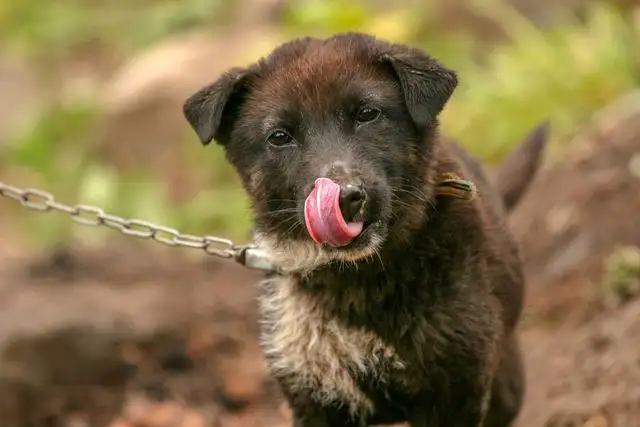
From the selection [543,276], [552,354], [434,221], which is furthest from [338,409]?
[543,276]

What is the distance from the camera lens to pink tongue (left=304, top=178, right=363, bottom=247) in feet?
10.9

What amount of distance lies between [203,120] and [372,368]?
99 centimetres

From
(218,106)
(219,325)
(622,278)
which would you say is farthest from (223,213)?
(218,106)

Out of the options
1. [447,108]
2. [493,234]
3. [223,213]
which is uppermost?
[493,234]

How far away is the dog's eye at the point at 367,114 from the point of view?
3633 mm

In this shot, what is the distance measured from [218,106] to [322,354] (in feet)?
2.93

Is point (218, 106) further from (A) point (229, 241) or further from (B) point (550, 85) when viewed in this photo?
(B) point (550, 85)

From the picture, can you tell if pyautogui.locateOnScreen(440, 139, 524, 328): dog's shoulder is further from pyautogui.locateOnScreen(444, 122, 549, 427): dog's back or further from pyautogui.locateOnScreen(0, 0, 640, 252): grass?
pyautogui.locateOnScreen(0, 0, 640, 252): grass

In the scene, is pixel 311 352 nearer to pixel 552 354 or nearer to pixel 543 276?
pixel 552 354

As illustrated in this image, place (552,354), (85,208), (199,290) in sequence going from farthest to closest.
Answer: (199,290) < (552,354) < (85,208)

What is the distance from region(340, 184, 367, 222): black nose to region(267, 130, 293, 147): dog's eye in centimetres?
39

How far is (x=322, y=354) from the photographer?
3811 millimetres

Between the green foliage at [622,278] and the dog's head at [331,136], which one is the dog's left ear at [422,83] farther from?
the green foliage at [622,278]

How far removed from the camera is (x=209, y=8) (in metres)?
14.2
